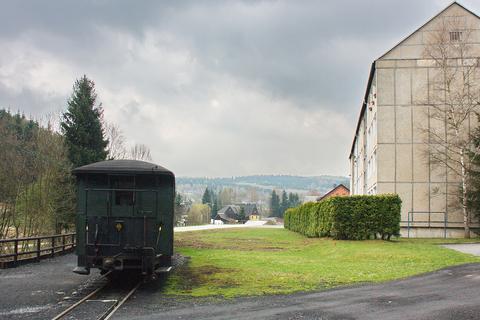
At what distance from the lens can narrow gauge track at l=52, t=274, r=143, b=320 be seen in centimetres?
948

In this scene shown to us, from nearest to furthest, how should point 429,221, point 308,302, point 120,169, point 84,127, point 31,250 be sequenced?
1. point 308,302
2. point 120,169
3. point 31,250
4. point 429,221
5. point 84,127

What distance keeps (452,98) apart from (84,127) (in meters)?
26.1

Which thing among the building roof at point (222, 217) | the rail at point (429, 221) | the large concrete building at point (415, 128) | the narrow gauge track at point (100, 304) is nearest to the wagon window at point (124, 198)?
the narrow gauge track at point (100, 304)

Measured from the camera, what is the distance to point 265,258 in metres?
19.8

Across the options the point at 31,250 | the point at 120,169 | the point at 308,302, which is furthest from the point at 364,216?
the point at 31,250

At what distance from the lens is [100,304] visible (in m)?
10.7

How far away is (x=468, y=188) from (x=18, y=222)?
1052 inches

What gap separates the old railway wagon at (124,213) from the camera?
40.8ft

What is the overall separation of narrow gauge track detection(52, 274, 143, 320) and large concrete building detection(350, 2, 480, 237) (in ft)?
75.5

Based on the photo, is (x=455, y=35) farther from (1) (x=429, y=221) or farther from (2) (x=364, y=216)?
(2) (x=364, y=216)

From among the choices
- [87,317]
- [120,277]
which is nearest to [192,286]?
[120,277]

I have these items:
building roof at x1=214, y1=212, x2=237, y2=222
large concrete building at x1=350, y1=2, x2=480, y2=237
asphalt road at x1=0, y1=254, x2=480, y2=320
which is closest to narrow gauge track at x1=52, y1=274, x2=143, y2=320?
asphalt road at x1=0, y1=254, x2=480, y2=320

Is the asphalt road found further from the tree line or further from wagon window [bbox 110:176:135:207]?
the tree line

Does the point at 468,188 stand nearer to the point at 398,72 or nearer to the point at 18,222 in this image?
the point at 398,72
